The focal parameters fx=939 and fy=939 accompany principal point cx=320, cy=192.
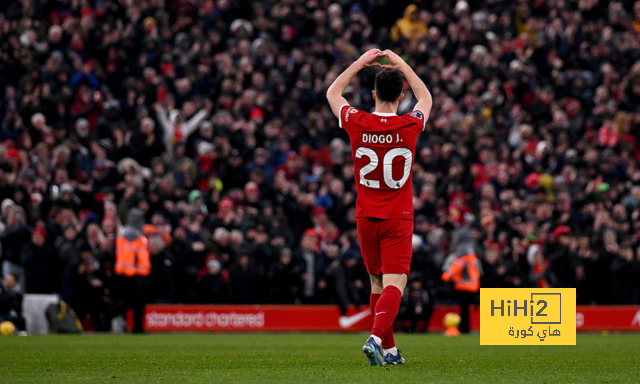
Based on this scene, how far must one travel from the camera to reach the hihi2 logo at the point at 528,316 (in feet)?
31.5

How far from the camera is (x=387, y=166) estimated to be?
25.0 feet

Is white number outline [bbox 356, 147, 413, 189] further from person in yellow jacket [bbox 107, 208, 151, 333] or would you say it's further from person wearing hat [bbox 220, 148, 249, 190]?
person wearing hat [bbox 220, 148, 249, 190]

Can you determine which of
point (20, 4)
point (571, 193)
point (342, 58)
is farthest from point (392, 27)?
point (20, 4)

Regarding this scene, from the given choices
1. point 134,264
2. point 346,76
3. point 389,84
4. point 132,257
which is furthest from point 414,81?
point 134,264

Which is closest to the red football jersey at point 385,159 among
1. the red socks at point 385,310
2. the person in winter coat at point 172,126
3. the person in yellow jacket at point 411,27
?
the red socks at point 385,310

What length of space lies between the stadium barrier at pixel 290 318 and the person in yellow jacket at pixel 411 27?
8.76m

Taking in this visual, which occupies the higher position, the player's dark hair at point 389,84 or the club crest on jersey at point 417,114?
the player's dark hair at point 389,84

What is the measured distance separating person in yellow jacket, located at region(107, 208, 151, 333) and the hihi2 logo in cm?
760

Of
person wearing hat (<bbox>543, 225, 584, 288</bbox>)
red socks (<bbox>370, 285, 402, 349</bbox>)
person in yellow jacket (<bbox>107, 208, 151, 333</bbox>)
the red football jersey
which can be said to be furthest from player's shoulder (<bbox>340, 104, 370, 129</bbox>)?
person wearing hat (<bbox>543, 225, 584, 288</bbox>)

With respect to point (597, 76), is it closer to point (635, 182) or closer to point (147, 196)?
point (635, 182)

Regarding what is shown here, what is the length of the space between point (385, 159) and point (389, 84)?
60cm

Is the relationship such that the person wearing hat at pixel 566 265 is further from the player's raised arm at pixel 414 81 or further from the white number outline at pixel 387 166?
the white number outline at pixel 387 166

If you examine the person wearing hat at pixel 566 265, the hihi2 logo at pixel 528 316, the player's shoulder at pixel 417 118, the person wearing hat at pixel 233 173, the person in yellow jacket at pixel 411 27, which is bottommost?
the person wearing hat at pixel 566 265

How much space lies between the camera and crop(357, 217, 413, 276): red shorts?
296 inches
